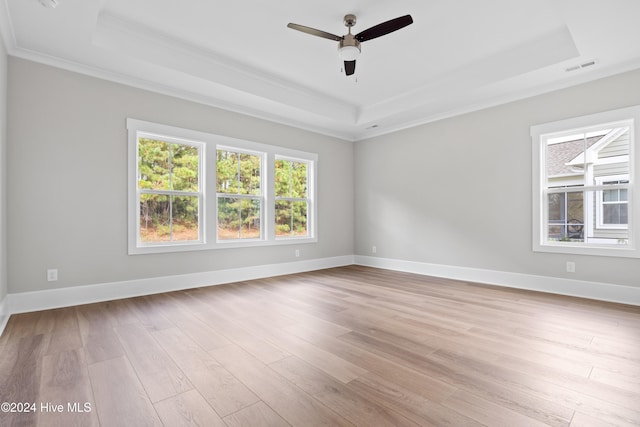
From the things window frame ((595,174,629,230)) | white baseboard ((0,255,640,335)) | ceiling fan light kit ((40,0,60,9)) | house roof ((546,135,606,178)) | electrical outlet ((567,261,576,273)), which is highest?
ceiling fan light kit ((40,0,60,9))

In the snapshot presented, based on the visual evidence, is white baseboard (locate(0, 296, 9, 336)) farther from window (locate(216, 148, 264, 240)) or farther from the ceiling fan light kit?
the ceiling fan light kit

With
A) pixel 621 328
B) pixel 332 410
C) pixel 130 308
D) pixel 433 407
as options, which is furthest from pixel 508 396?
pixel 130 308

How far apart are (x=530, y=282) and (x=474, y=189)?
152 centimetres

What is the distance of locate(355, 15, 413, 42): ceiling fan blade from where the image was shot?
8.84 ft

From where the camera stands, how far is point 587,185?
3895mm

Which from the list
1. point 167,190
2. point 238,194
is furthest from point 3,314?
point 238,194

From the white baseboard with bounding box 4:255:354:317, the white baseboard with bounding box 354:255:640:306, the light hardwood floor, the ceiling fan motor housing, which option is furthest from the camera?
the white baseboard with bounding box 354:255:640:306

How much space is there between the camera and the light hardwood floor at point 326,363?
1.57m

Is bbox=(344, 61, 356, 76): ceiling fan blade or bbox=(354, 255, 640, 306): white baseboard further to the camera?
bbox=(354, 255, 640, 306): white baseboard

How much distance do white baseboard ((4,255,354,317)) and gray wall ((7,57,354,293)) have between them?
0.07m

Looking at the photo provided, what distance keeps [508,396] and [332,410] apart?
3.22 feet

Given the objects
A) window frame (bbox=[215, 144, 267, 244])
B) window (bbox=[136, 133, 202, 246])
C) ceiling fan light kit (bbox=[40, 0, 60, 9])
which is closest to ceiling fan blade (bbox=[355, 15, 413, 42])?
ceiling fan light kit (bbox=[40, 0, 60, 9])

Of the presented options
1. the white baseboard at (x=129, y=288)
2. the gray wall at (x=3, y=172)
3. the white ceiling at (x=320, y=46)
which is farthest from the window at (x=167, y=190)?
the gray wall at (x=3, y=172)

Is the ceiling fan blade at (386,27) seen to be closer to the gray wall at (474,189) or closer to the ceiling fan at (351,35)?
the ceiling fan at (351,35)
